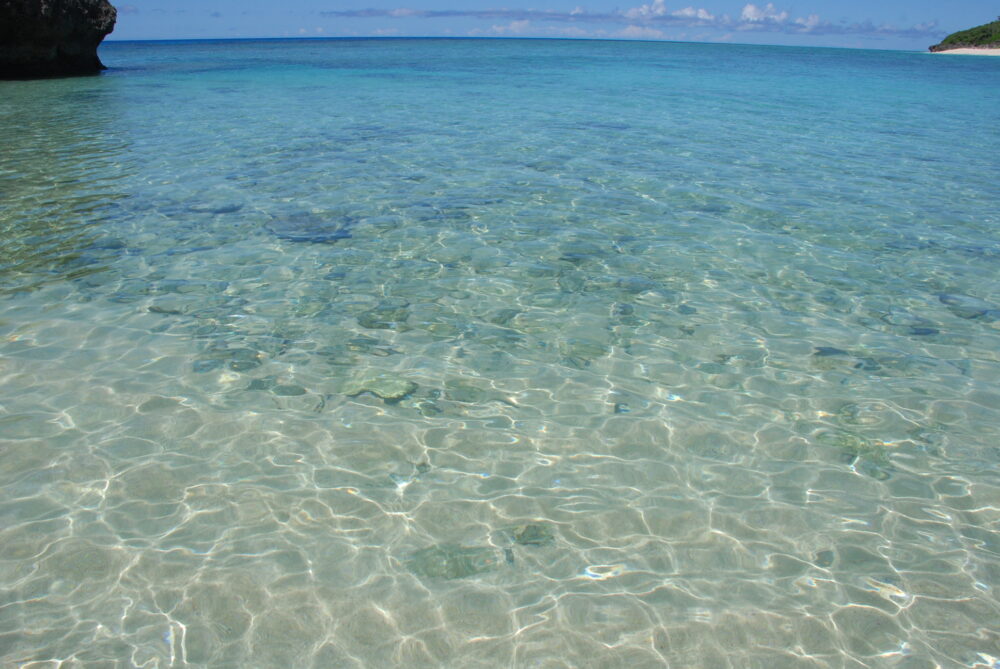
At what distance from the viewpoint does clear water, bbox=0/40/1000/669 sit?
3.56 m

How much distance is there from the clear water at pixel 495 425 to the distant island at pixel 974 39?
4456 inches

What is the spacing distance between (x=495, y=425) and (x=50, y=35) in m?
36.8

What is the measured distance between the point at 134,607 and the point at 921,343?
6.99m

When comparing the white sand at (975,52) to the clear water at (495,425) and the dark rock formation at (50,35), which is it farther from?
the dark rock formation at (50,35)

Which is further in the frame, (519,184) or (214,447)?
(519,184)

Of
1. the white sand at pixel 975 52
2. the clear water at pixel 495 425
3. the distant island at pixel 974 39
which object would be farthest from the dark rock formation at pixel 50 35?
the distant island at pixel 974 39

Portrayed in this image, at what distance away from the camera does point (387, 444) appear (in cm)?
496

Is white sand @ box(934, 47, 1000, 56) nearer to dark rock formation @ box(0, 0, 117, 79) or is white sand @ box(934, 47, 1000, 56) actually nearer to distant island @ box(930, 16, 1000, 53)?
distant island @ box(930, 16, 1000, 53)

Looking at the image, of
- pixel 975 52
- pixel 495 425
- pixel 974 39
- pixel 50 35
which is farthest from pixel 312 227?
pixel 974 39

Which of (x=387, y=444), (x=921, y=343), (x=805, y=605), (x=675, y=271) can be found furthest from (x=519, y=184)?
(x=805, y=605)

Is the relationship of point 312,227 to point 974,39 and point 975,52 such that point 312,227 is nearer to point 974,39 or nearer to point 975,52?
point 975,52

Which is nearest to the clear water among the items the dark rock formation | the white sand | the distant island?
the dark rock formation

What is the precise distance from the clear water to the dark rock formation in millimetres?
24960

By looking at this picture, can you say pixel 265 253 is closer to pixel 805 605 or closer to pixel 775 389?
pixel 775 389
